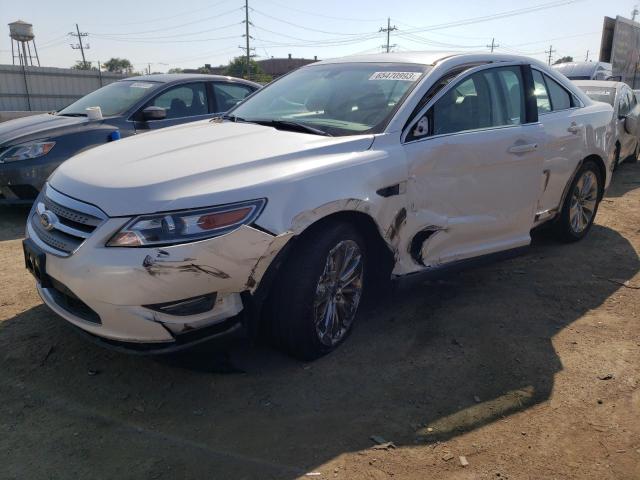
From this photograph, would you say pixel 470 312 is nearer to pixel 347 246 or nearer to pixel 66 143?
pixel 347 246

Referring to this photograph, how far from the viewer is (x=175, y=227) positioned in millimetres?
2496

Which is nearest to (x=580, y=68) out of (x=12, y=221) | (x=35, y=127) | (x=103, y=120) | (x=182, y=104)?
(x=182, y=104)

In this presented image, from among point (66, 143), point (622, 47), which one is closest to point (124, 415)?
point (66, 143)

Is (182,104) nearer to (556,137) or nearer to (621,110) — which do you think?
(556,137)

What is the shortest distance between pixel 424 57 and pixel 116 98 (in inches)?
168

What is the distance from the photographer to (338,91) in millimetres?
3805

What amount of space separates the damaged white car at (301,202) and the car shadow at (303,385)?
0.31 metres

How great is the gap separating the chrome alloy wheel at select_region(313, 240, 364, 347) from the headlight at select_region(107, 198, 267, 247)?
0.67 meters

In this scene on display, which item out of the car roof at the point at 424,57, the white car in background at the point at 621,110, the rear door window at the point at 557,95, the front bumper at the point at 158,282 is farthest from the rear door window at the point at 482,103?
the white car in background at the point at 621,110

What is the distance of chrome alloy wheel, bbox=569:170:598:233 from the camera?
Result: 515 cm

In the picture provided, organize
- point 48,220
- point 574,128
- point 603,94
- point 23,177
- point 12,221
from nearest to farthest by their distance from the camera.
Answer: point 48,220 < point 574,128 < point 23,177 < point 12,221 < point 603,94

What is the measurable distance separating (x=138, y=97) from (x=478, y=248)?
4546 mm

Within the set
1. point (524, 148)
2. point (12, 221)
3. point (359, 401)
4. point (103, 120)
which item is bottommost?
point (359, 401)

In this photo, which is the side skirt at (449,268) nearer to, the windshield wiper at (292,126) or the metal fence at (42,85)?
the windshield wiper at (292,126)
